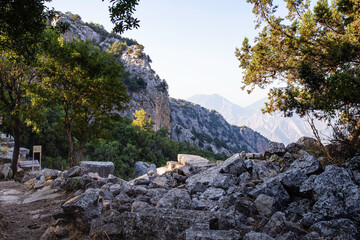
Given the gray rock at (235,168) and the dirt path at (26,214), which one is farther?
the gray rock at (235,168)

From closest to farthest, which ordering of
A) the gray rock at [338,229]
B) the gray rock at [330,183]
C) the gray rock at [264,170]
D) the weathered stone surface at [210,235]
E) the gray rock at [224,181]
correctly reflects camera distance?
the weathered stone surface at [210,235] → the gray rock at [338,229] → the gray rock at [330,183] → the gray rock at [224,181] → the gray rock at [264,170]

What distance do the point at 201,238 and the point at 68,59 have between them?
1292cm

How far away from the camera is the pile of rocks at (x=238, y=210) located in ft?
11.7

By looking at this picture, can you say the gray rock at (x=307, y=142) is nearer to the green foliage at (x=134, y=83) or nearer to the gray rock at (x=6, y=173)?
the gray rock at (x=6, y=173)

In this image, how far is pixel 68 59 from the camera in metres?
13.0

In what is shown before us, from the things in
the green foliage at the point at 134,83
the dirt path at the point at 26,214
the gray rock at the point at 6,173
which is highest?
the green foliage at the point at 134,83

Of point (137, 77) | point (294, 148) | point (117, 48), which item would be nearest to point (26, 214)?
point (294, 148)

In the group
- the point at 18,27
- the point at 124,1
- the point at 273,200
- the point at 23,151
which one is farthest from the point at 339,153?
the point at 23,151

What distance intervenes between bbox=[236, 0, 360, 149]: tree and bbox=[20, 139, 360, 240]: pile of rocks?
2452 mm

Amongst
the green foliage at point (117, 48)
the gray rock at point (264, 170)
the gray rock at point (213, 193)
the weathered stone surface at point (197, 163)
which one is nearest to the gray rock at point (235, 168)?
the gray rock at point (264, 170)

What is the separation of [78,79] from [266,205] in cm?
1194

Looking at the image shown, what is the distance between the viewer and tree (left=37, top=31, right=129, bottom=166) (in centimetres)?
1305

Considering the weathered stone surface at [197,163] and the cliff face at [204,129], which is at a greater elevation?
the cliff face at [204,129]

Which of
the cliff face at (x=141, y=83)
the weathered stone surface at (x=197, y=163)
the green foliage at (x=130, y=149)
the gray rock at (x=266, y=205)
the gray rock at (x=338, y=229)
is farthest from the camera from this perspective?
the cliff face at (x=141, y=83)
